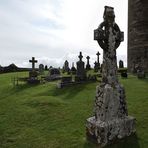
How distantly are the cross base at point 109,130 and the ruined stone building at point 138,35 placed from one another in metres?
20.8

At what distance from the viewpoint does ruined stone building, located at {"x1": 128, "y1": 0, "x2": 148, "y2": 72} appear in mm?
28500

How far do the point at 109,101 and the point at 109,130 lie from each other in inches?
32.7

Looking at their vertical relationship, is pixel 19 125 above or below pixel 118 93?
below

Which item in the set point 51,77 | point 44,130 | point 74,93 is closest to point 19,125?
point 44,130

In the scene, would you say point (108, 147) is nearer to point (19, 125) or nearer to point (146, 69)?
point (19, 125)

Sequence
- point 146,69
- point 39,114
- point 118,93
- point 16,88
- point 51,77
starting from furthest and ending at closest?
point 146,69 → point 51,77 → point 16,88 → point 39,114 → point 118,93

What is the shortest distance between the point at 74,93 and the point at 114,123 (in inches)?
316

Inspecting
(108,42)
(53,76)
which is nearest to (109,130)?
(108,42)

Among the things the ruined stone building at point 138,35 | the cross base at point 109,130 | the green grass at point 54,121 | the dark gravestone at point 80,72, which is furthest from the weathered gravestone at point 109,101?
the ruined stone building at point 138,35

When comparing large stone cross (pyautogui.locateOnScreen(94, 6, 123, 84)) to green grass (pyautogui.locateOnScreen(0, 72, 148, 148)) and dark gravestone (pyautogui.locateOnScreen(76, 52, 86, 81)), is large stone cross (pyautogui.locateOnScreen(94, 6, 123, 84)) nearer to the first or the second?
green grass (pyautogui.locateOnScreen(0, 72, 148, 148))

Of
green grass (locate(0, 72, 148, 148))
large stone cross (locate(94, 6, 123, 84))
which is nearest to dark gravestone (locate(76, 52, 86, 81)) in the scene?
green grass (locate(0, 72, 148, 148))

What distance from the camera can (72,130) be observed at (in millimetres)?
8977

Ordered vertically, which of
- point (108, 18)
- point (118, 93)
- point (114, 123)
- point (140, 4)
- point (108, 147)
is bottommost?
point (108, 147)

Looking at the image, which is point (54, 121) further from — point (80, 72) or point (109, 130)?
point (80, 72)
